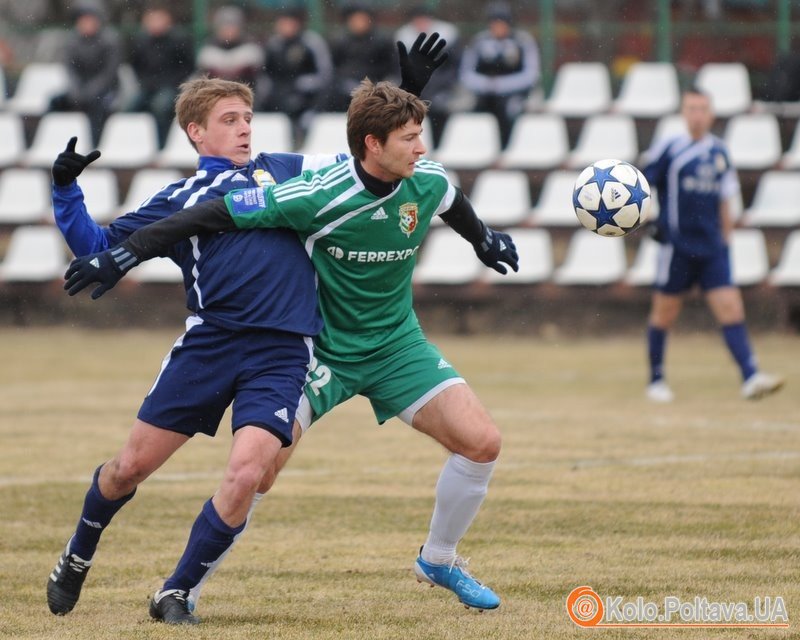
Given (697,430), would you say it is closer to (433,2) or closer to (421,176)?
(421,176)

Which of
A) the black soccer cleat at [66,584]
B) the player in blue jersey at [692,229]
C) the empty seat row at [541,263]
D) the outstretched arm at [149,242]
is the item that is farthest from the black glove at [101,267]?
the empty seat row at [541,263]

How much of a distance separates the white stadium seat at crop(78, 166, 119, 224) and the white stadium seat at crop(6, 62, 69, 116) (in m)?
1.77

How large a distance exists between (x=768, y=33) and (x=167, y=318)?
7928 mm

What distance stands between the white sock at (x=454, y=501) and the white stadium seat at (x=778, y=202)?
1081 cm

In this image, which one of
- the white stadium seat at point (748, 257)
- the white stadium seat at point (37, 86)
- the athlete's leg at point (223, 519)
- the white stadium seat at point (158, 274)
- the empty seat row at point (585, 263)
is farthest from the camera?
the white stadium seat at point (37, 86)

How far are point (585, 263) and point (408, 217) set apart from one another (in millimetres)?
10312

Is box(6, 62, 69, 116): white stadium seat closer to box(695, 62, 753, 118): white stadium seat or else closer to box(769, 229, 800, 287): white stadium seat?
box(695, 62, 753, 118): white stadium seat

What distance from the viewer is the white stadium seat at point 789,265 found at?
14.9 m

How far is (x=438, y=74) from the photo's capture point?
16156 mm

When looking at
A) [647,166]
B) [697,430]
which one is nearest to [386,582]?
[697,430]

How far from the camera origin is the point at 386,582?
5691mm

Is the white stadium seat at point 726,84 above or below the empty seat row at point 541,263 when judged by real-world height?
above

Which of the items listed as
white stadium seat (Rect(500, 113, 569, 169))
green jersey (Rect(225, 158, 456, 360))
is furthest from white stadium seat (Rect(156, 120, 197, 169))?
green jersey (Rect(225, 158, 456, 360))

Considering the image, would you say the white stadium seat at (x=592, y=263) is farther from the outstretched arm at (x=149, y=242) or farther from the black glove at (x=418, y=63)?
the outstretched arm at (x=149, y=242)
